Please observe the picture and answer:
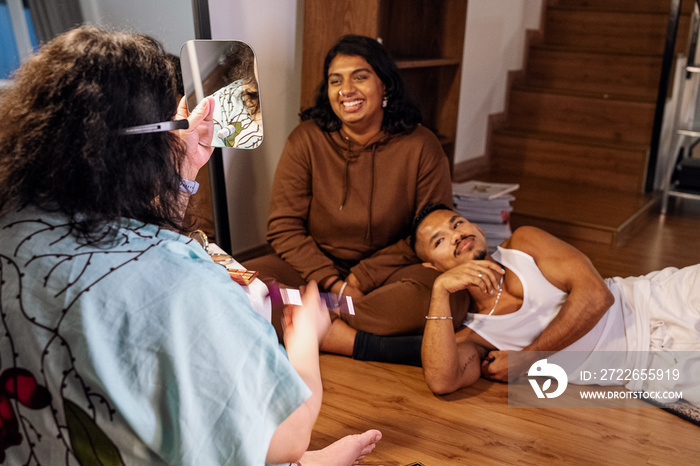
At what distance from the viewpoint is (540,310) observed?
198 cm

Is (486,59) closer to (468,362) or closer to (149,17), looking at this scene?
(149,17)

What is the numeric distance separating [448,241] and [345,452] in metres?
0.86

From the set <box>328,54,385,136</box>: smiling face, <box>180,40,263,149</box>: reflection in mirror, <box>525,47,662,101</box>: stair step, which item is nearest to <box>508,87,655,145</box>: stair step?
<box>525,47,662,101</box>: stair step

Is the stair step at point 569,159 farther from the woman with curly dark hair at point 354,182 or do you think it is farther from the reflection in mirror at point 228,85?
the reflection in mirror at point 228,85

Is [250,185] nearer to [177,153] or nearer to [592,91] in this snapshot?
[177,153]

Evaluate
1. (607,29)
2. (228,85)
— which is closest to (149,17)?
(228,85)

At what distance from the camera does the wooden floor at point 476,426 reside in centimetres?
165

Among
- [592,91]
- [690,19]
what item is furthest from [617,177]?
[690,19]

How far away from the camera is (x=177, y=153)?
0.93 metres

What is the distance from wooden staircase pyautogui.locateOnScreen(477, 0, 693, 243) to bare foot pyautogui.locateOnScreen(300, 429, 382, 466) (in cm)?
225

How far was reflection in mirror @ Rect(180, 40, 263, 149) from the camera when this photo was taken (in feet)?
4.33

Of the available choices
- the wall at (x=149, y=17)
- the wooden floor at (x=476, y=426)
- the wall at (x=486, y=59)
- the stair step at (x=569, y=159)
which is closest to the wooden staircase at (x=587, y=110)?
the stair step at (x=569, y=159)

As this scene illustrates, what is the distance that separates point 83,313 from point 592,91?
13.5 feet

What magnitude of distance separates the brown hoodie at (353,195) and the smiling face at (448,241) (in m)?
0.18
